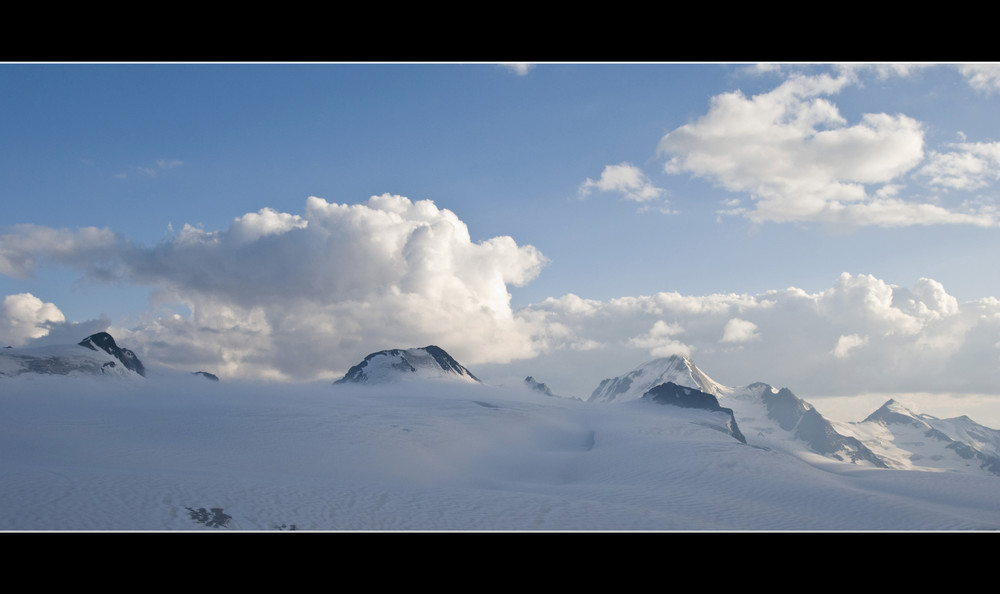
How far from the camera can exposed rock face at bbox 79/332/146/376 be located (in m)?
158

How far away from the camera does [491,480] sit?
216ft

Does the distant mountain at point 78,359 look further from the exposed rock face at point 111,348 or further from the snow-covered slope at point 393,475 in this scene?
the snow-covered slope at point 393,475

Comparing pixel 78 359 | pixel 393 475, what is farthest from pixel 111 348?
pixel 393 475

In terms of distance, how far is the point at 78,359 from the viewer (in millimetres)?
140875

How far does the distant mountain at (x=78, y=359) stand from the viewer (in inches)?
4825

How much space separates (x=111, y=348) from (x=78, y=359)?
25178 mm

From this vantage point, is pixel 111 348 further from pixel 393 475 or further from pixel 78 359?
pixel 393 475

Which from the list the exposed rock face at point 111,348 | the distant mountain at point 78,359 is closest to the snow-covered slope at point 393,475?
the distant mountain at point 78,359

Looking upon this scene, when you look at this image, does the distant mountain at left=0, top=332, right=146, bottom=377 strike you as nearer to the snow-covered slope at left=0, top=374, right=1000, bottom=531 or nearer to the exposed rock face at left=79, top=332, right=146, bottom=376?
the exposed rock face at left=79, top=332, right=146, bottom=376
